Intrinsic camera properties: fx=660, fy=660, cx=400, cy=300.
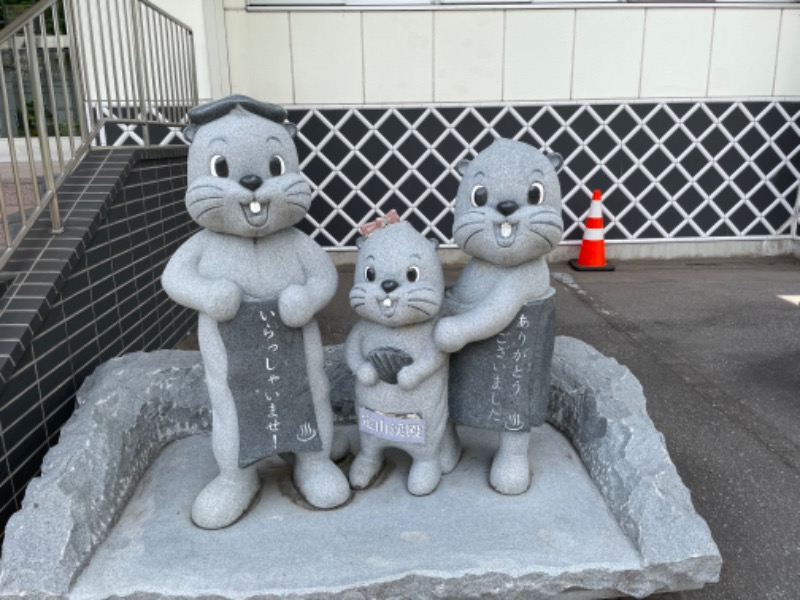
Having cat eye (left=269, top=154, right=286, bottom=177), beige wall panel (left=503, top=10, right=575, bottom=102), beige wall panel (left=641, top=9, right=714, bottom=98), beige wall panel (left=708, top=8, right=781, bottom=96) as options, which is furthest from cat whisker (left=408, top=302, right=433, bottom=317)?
beige wall panel (left=708, top=8, right=781, bottom=96)

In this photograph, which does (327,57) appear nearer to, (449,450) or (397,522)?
(449,450)

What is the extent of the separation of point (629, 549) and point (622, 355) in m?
2.28

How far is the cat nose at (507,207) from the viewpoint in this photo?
2.29 m

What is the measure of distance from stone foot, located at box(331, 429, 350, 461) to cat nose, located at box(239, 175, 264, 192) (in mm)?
1157

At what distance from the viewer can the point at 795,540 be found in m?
2.49

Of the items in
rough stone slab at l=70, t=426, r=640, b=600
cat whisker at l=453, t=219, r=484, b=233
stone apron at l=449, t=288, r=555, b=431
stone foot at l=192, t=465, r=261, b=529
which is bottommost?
rough stone slab at l=70, t=426, r=640, b=600

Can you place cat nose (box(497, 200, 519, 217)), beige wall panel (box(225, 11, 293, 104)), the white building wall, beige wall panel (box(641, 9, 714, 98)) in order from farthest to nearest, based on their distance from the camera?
beige wall panel (box(641, 9, 714, 98)) → the white building wall → beige wall panel (box(225, 11, 293, 104)) → cat nose (box(497, 200, 519, 217))

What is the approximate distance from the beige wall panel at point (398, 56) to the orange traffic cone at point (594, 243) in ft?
6.11

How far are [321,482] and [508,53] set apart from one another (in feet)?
15.6

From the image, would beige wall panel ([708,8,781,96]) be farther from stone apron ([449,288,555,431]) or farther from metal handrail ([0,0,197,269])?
stone apron ([449,288,555,431])

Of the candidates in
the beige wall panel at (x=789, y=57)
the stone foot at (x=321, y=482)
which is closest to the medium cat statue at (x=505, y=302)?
the stone foot at (x=321, y=482)

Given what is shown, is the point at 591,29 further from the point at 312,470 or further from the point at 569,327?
the point at 312,470

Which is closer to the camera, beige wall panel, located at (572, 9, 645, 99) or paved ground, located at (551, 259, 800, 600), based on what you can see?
paved ground, located at (551, 259, 800, 600)

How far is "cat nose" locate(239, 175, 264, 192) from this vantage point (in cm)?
218
